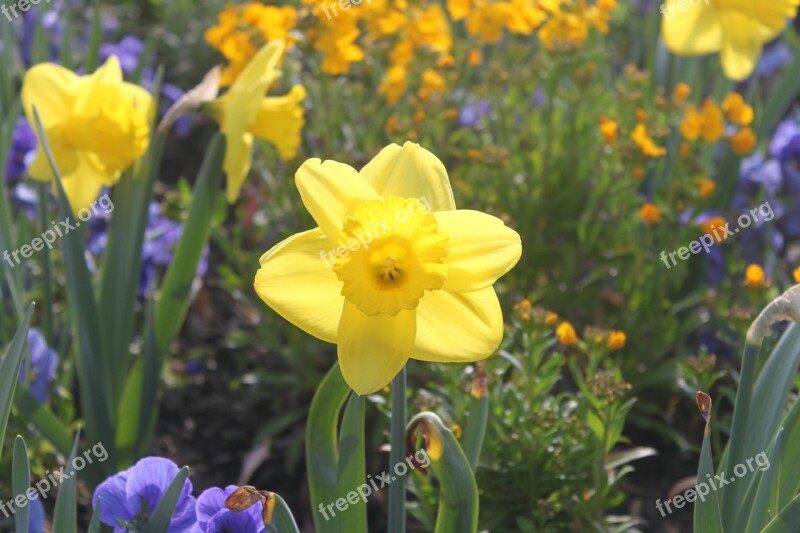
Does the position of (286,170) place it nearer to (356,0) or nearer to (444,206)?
(356,0)

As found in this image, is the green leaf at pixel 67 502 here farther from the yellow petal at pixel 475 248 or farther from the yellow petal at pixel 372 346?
the yellow petal at pixel 475 248

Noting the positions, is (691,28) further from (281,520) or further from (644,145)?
(281,520)

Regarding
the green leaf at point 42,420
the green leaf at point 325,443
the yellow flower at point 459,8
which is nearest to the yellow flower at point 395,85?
the yellow flower at point 459,8

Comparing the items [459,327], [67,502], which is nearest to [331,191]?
[459,327]

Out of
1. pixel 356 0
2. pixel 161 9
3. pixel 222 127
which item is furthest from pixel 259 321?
pixel 161 9

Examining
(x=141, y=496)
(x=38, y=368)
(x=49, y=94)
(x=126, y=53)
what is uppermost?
(x=49, y=94)

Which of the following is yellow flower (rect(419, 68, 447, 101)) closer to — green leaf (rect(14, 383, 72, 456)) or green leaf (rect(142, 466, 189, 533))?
green leaf (rect(14, 383, 72, 456))
